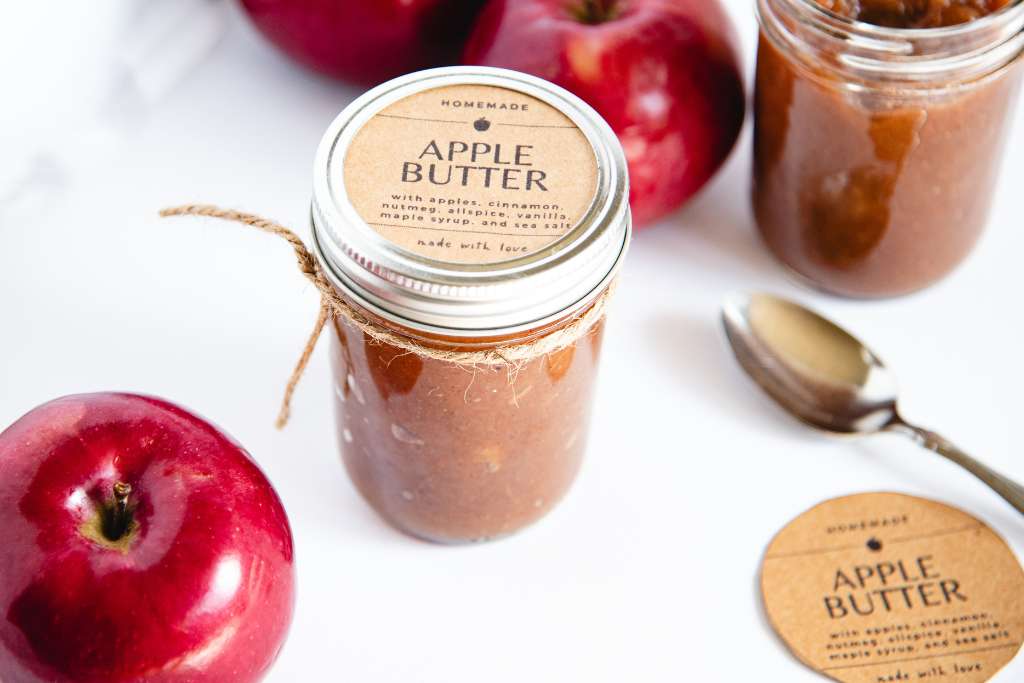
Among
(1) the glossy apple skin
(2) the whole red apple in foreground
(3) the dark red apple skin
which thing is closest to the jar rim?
(2) the whole red apple in foreground

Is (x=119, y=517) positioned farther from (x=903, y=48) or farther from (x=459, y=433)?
(x=903, y=48)

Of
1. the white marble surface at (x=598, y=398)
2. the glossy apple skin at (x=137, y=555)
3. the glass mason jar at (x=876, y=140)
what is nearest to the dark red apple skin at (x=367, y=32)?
the white marble surface at (x=598, y=398)

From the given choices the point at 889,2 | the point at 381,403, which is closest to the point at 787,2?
the point at 889,2

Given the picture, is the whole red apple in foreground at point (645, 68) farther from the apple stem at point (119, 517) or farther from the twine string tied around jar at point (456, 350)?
the apple stem at point (119, 517)

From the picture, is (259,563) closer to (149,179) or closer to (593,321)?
(593,321)

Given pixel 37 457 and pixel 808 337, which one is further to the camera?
pixel 808 337

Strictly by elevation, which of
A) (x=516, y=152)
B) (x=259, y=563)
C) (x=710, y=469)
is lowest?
(x=710, y=469)
